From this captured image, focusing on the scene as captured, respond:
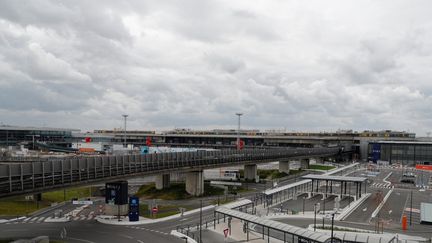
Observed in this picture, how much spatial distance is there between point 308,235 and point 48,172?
2706 centimetres

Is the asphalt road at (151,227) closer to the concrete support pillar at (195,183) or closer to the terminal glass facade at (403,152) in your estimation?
the concrete support pillar at (195,183)

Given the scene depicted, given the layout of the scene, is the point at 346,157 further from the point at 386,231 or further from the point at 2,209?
the point at 2,209

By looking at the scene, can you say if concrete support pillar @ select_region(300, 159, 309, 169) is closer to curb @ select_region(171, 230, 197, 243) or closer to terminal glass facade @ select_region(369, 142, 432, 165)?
terminal glass facade @ select_region(369, 142, 432, 165)

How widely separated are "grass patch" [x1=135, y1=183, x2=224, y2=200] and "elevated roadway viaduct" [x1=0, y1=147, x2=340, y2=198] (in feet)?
6.42

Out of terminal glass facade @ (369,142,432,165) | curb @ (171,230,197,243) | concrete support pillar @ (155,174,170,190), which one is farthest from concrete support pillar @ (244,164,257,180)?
terminal glass facade @ (369,142,432,165)

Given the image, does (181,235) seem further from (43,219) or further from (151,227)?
(43,219)

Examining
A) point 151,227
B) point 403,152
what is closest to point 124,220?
point 151,227

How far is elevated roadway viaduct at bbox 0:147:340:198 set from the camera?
121ft

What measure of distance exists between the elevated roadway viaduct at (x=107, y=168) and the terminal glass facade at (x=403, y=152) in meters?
84.9

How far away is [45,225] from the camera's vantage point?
49750 mm

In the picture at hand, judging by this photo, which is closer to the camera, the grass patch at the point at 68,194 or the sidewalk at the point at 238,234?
the sidewalk at the point at 238,234

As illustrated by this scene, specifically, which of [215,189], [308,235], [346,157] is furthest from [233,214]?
[346,157]

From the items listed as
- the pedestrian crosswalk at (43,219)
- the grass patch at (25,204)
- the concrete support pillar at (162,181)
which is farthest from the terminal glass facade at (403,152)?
the pedestrian crosswalk at (43,219)

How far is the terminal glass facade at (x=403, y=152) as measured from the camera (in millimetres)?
148375
